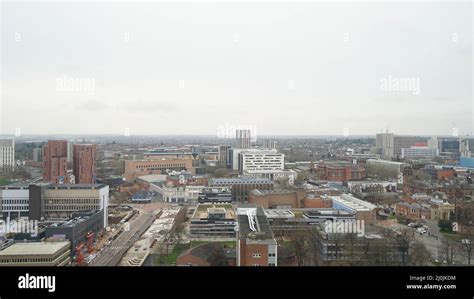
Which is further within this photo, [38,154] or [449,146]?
[449,146]

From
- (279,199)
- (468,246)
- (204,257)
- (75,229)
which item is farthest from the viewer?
(279,199)

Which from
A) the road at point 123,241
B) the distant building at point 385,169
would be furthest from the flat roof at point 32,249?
the distant building at point 385,169

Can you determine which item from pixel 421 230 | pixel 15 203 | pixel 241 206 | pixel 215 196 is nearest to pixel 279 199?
pixel 241 206

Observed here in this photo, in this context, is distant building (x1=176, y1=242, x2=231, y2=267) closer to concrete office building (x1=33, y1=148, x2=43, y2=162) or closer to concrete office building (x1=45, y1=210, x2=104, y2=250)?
concrete office building (x1=45, y1=210, x2=104, y2=250)

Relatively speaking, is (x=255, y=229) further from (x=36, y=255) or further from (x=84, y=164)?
(x=84, y=164)

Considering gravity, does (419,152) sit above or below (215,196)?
above

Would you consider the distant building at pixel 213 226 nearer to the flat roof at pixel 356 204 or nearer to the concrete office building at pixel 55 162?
the flat roof at pixel 356 204
